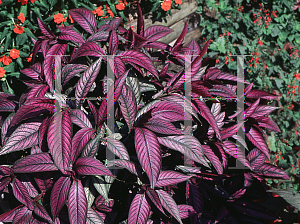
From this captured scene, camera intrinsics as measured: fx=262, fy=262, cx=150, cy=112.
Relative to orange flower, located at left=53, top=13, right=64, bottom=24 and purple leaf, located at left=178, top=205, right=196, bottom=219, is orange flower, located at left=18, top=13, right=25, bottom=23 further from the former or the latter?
purple leaf, located at left=178, top=205, right=196, bottom=219

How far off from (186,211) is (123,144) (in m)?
0.51

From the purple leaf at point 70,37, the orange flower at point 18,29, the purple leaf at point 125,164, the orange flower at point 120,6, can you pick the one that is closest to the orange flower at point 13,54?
the orange flower at point 18,29

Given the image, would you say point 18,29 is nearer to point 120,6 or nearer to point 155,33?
point 120,6

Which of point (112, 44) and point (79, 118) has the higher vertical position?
point (112, 44)

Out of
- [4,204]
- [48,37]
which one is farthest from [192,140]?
[4,204]

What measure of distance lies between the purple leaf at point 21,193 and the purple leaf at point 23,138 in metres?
0.18

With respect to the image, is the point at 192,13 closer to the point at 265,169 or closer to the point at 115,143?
the point at 265,169

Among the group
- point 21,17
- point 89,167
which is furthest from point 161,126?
point 21,17

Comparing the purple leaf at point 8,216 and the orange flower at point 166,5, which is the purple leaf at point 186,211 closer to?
the purple leaf at point 8,216

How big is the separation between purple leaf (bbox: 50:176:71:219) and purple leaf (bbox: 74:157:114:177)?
3.9 inches

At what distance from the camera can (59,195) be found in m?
1.20

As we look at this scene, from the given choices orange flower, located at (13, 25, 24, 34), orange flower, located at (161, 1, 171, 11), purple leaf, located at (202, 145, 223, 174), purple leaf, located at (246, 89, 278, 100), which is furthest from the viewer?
orange flower, located at (161, 1, 171, 11)

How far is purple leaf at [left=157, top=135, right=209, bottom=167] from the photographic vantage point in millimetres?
1268

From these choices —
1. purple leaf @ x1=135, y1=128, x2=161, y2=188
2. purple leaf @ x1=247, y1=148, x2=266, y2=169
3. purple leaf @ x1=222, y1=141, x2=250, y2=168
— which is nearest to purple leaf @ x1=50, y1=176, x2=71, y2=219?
purple leaf @ x1=135, y1=128, x2=161, y2=188
